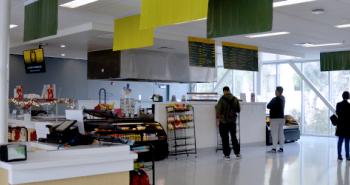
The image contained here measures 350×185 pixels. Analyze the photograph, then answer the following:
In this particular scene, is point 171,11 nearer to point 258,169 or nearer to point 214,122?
point 258,169

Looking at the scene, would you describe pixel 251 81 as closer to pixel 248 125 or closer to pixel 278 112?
pixel 248 125

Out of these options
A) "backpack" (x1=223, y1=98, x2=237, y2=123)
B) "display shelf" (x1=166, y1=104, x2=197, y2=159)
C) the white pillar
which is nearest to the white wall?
"display shelf" (x1=166, y1=104, x2=197, y2=159)

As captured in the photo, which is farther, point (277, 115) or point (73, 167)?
point (277, 115)

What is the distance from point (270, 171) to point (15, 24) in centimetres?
586

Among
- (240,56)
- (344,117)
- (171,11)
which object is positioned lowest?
(344,117)

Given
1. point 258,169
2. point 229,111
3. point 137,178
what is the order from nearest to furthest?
point 137,178 → point 258,169 → point 229,111

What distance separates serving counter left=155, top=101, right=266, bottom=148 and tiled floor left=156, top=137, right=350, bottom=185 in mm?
453

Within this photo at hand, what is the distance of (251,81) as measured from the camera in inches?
668

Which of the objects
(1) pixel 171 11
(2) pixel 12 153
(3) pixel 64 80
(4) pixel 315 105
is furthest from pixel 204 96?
(2) pixel 12 153

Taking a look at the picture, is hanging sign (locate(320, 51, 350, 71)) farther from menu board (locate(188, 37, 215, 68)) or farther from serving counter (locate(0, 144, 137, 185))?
serving counter (locate(0, 144, 137, 185))

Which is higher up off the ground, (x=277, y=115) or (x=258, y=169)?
(x=277, y=115)

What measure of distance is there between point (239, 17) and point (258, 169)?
417 centimetres

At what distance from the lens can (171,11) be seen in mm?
3527

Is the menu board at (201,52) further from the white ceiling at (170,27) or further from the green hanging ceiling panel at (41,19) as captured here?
the green hanging ceiling panel at (41,19)
